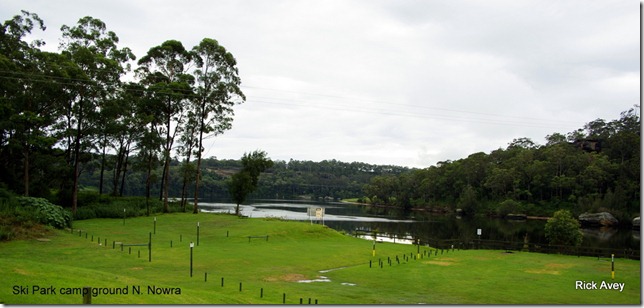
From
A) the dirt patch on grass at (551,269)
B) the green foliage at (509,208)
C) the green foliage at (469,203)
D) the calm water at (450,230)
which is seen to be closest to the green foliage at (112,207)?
the calm water at (450,230)

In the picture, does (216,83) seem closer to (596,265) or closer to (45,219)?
(45,219)

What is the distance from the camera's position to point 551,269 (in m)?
33.0

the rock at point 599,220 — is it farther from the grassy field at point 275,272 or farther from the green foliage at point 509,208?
the grassy field at point 275,272

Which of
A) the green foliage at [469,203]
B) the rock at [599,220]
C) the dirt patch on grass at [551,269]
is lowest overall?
the dirt patch on grass at [551,269]

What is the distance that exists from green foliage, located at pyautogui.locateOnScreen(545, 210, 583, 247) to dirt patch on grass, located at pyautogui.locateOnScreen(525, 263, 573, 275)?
13.6 meters

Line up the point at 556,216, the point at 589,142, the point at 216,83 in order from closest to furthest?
the point at 556,216 → the point at 216,83 → the point at 589,142

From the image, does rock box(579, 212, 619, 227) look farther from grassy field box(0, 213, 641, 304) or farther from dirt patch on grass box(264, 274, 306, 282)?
dirt patch on grass box(264, 274, 306, 282)

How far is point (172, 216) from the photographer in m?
53.2

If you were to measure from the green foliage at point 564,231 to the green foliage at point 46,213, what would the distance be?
44.8 m

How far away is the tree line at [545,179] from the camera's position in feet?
363

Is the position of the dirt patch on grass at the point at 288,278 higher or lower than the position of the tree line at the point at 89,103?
lower

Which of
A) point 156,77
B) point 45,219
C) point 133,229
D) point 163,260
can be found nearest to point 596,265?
point 163,260

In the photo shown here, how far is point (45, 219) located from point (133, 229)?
721cm

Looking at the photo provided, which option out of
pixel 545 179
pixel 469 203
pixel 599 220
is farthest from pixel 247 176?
pixel 545 179
